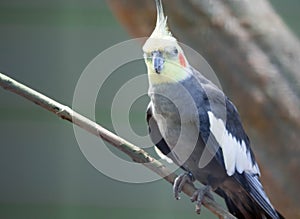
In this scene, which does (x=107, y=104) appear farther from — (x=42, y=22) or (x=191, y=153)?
(x=191, y=153)

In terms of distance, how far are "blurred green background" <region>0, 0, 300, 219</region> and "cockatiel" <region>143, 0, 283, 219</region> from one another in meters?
0.47

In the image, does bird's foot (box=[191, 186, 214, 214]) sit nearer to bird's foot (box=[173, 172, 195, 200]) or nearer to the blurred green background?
bird's foot (box=[173, 172, 195, 200])

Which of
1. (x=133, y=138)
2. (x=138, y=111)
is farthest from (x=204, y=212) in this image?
(x=133, y=138)

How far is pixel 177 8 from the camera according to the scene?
0.70 meters

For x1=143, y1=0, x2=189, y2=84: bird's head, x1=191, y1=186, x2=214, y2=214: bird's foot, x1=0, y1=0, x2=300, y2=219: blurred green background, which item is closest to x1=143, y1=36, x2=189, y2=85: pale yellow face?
x1=143, y1=0, x2=189, y2=84: bird's head

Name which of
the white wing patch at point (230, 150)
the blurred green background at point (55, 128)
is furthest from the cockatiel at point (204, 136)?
the blurred green background at point (55, 128)

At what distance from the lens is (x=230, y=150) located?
2.11ft

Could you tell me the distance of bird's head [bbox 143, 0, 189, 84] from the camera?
583 mm

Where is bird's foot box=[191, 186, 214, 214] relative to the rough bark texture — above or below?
below

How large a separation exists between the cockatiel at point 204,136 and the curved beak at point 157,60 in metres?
0.02

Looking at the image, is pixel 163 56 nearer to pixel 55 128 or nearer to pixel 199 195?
pixel 199 195

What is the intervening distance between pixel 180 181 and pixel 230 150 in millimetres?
61

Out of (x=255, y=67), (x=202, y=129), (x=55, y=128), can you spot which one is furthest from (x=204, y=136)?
(x=55, y=128)

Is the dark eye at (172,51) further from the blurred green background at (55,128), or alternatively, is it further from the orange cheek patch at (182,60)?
the blurred green background at (55,128)
